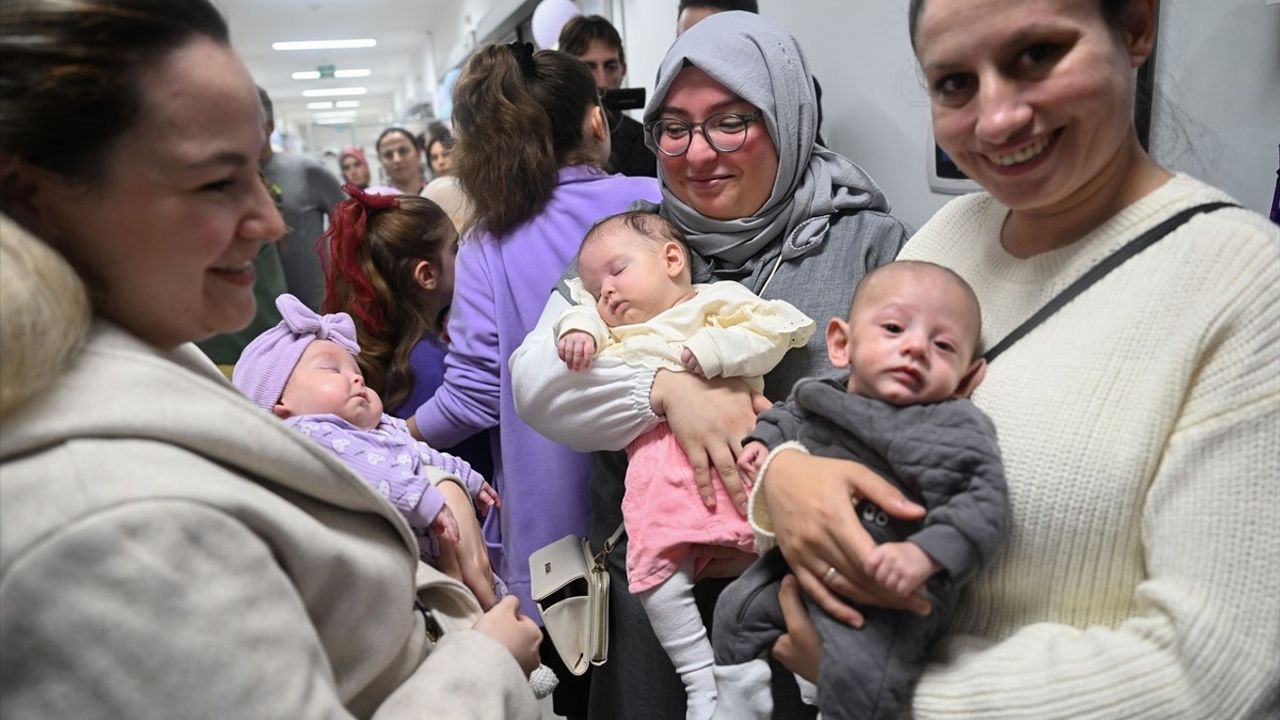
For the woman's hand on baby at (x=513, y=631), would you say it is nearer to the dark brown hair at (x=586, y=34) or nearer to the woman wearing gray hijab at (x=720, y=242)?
the woman wearing gray hijab at (x=720, y=242)

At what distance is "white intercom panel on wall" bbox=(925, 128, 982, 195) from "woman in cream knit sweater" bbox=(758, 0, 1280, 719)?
6.15 ft

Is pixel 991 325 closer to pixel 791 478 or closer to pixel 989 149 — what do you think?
pixel 989 149

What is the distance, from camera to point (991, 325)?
1251 millimetres

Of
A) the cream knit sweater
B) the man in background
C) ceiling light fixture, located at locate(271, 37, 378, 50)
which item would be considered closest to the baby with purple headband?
the cream knit sweater

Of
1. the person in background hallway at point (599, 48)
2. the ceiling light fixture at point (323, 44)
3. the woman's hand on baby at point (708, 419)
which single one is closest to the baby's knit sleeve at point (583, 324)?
the woman's hand on baby at point (708, 419)

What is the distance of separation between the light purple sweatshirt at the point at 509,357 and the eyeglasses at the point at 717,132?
475mm

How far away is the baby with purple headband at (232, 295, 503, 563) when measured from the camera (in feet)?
5.42

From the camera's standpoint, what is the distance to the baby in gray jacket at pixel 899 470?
1071 millimetres

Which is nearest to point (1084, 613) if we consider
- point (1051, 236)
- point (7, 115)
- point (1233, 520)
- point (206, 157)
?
point (1233, 520)

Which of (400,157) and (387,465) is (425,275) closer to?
(387,465)

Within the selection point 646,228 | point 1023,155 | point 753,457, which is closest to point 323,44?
point 646,228

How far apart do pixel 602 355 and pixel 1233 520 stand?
1.07 m

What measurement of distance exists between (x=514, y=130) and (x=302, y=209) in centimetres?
329

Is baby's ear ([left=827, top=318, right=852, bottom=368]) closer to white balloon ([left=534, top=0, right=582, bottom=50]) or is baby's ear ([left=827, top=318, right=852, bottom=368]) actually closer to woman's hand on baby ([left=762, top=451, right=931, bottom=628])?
woman's hand on baby ([left=762, top=451, right=931, bottom=628])
